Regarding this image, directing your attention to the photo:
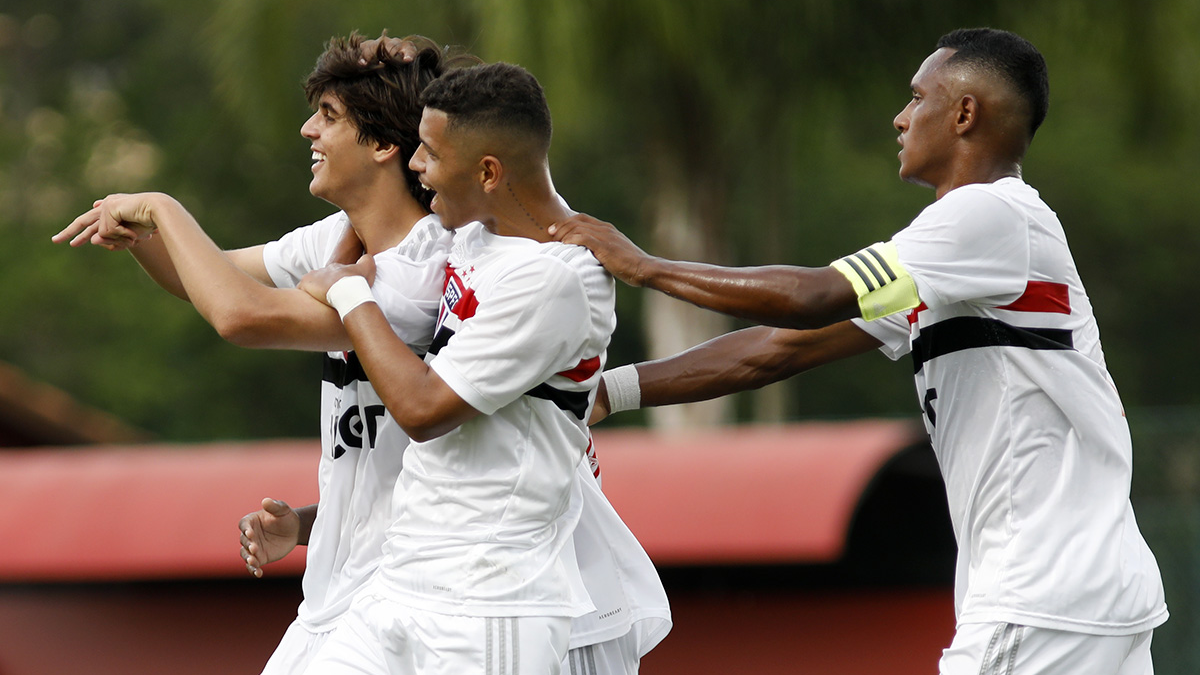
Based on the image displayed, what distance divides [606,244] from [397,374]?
59 centimetres

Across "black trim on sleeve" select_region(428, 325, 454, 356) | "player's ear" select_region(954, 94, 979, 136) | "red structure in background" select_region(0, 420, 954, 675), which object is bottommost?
"red structure in background" select_region(0, 420, 954, 675)

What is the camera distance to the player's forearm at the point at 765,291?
3.33 meters

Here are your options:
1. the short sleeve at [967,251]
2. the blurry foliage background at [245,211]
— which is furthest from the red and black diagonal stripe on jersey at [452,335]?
the blurry foliage background at [245,211]

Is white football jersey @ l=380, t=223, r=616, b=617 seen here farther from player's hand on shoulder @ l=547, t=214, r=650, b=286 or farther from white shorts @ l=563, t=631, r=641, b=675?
white shorts @ l=563, t=631, r=641, b=675

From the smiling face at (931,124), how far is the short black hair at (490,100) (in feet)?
3.24

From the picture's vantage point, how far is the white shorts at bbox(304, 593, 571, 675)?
297cm

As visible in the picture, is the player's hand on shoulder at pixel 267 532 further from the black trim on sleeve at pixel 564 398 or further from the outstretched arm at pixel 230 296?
the black trim on sleeve at pixel 564 398

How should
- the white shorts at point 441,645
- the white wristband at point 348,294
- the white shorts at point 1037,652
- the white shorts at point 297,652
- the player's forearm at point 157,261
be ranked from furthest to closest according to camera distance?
the player's forearm at point 157,261 → the white shorts at point 297,652 → the white shorts at point 1037,652 → the white wristband at point 348,294 → the white shorts at point 441,645

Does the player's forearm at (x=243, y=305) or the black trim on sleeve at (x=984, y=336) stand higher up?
the player's forearm at (x=243, y=305)

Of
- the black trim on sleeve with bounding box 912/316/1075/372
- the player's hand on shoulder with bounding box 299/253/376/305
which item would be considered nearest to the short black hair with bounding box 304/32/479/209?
the player's hand on shoulder with bounding box 299/253/376/305

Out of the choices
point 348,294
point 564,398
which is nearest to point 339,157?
point 348,294

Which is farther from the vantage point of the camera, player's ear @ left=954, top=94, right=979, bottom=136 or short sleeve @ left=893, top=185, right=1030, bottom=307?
player's ear @ left=954, top=94, right=979, bottom=136

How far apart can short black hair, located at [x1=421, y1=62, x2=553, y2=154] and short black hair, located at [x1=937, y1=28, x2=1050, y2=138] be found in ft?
3.72

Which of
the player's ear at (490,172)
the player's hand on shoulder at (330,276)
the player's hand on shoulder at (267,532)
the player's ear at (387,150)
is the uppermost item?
the player's ear at (387,150)
